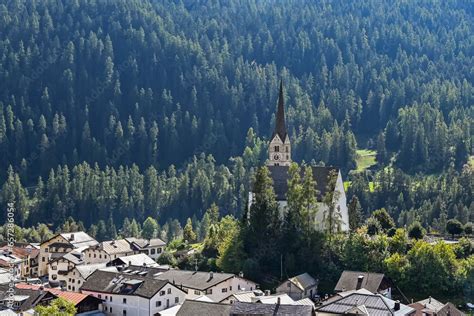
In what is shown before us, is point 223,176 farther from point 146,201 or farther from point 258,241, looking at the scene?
point 258,241

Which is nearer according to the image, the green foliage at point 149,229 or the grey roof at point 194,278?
the grey roof at point 194,278

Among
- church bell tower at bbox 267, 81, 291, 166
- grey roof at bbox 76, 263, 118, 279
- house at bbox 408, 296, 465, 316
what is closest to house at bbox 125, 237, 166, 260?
grey roof at bbox 76, 263, 118, 279

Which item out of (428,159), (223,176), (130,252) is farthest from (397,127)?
(130,252)

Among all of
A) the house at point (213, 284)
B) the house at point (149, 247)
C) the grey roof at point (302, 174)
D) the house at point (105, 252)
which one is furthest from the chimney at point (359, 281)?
the house at point (149, 247)

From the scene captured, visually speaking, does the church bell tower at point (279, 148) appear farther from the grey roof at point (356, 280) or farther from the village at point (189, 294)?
the grey roof at point (356, 280)

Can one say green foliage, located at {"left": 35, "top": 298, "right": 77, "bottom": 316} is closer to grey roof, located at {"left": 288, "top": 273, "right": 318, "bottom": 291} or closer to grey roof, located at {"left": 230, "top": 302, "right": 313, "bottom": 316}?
grey roof, located at {"left": 230, "top": 302, "right": 313, "bottom": 316}
